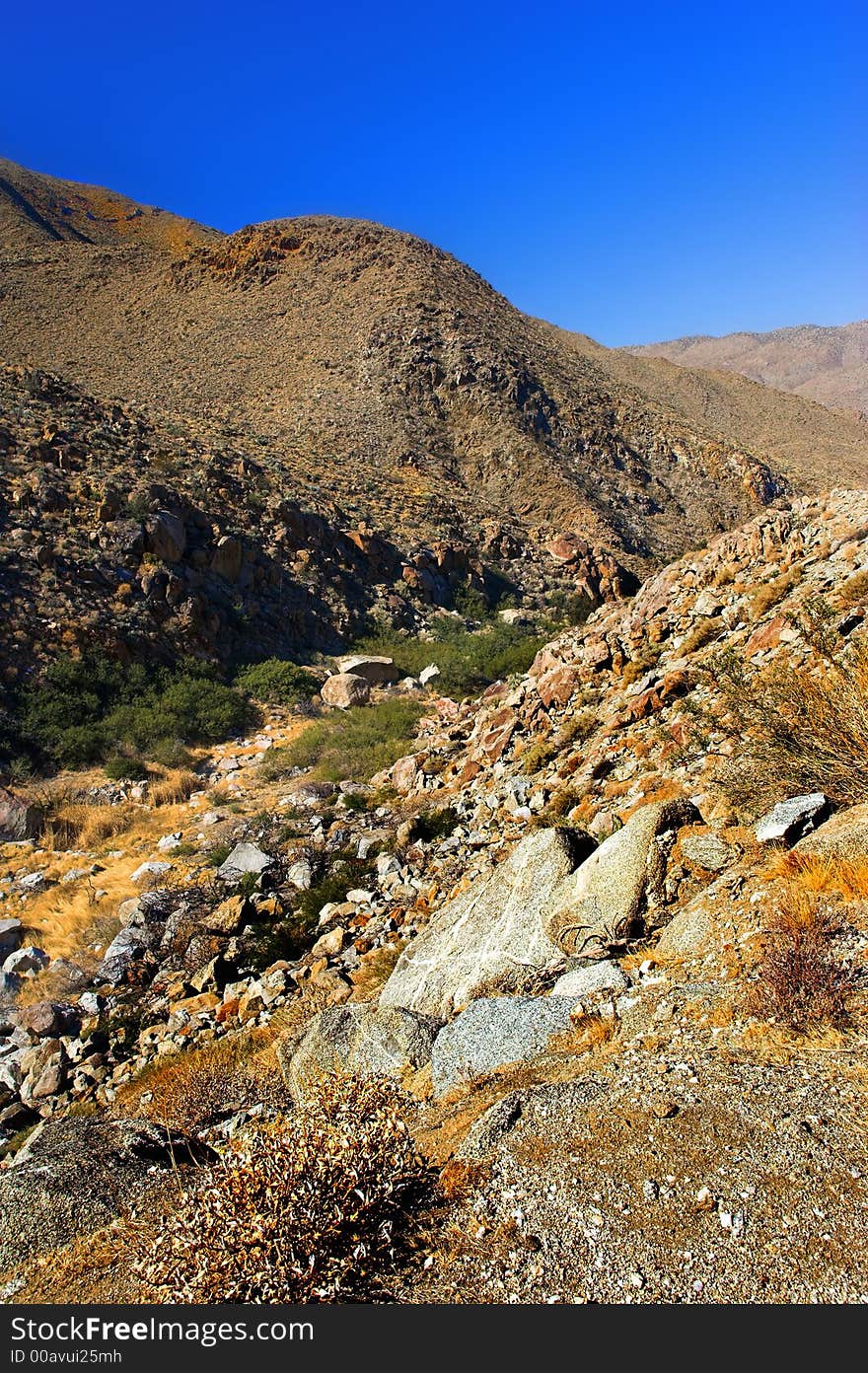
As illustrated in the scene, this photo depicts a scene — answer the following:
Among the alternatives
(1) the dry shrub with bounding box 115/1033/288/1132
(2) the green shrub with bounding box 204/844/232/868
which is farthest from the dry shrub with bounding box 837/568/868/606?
(2) the green shrub with bounding box 204/844/232/868

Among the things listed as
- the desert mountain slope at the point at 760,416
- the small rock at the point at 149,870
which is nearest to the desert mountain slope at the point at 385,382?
the desert mountain slope at the point at 760,416

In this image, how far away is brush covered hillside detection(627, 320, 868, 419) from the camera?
323 ft

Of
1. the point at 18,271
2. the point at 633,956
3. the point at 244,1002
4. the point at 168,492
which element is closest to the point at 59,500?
the point at 168,492

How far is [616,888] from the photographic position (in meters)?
4.50

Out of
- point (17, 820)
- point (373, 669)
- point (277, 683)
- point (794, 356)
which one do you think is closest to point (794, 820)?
point (17, 820)

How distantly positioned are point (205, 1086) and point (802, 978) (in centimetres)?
353

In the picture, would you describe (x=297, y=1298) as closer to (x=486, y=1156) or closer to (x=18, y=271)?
(x=486, y=1156)

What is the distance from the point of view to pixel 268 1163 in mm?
2689

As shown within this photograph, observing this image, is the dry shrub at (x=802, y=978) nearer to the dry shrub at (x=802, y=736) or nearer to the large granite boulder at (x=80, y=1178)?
the dry shrub at (x=802, y=736)

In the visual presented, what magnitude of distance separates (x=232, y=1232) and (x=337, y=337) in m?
38.9

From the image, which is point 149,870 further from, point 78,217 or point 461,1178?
point 78,217

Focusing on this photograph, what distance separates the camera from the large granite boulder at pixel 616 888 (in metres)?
4.32

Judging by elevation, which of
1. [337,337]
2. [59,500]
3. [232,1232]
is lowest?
[232,1232]

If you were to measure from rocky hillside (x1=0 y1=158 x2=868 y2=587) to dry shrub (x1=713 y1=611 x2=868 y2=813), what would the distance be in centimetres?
1923
